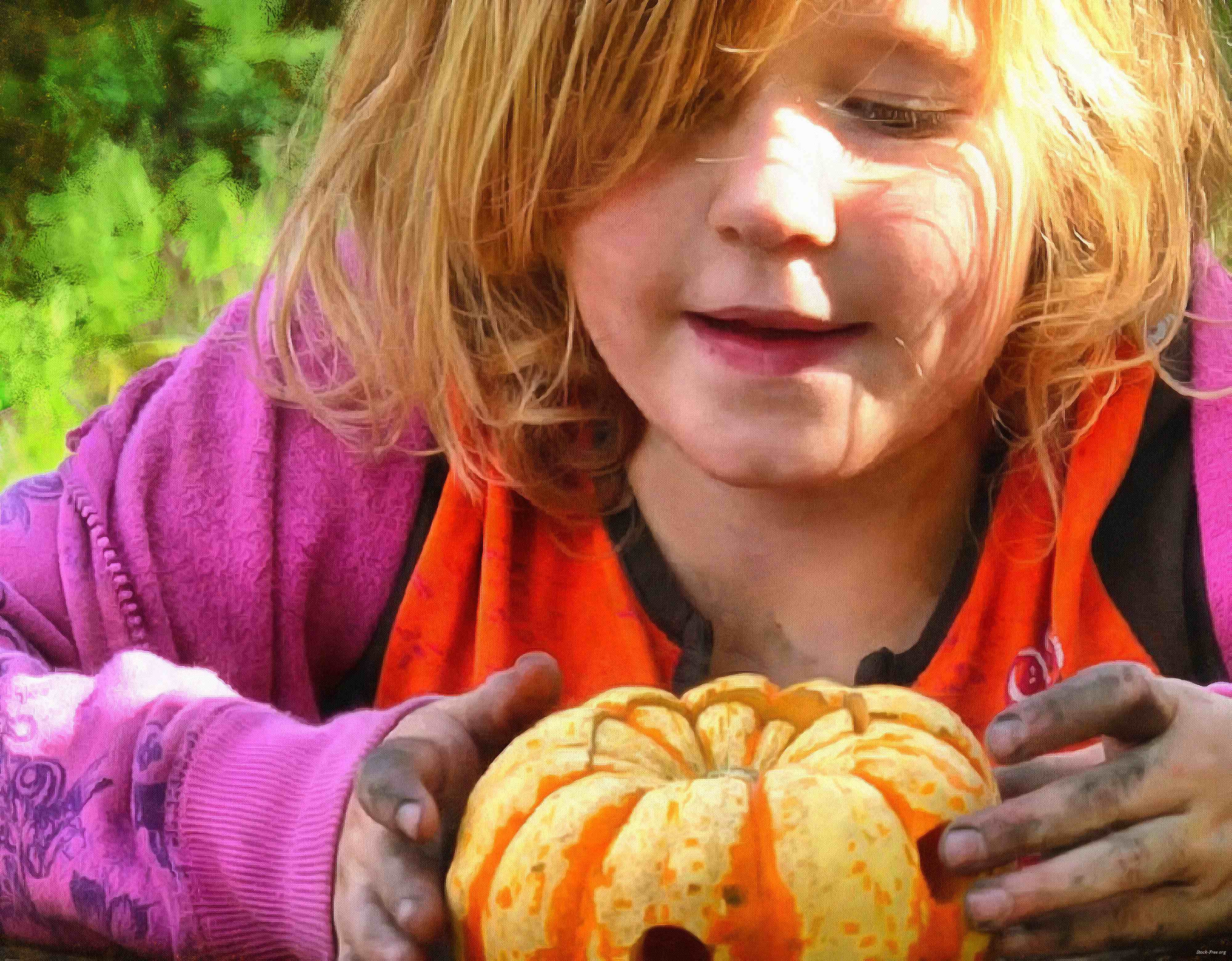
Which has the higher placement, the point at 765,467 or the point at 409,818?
the point at 765,467

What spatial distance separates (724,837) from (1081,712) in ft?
0.76

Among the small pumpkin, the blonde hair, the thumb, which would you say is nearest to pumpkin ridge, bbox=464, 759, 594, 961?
the small pumpkin

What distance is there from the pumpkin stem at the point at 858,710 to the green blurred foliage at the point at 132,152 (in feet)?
6.66

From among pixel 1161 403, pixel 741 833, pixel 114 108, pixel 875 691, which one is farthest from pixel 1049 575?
pixel 114 108

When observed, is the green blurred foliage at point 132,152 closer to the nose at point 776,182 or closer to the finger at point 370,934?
the nose at point 776,182

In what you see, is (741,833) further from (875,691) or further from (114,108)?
(114,108)

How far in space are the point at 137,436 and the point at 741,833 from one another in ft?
2.79

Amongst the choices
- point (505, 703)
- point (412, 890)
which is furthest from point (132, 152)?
point (412, 890)

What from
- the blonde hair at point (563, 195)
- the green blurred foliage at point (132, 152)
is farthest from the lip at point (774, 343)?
the green blurred foliage at point (132, 152)

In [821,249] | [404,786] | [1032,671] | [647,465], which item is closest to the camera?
[404,786]

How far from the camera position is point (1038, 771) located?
1011 millimetres

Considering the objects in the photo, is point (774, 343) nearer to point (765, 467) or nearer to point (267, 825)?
point (765, 467)

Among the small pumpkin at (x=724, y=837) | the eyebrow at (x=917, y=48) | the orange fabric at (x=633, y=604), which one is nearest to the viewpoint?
the small pumpkin at (x=724, y=837)

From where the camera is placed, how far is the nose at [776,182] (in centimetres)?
111
